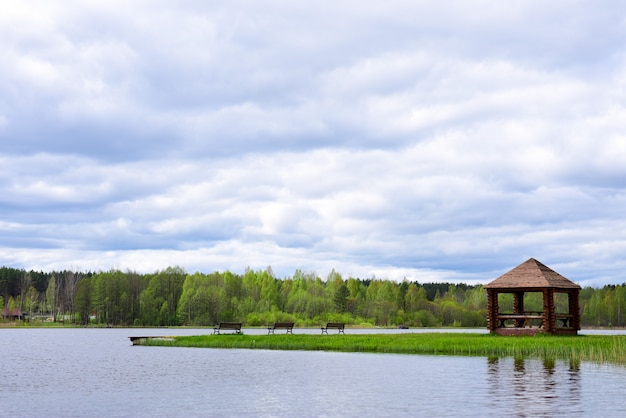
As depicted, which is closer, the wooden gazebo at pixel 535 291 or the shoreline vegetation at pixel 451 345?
the shoreline vegetation at pixel 451 345

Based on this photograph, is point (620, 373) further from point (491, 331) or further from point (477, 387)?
point (491, 331)

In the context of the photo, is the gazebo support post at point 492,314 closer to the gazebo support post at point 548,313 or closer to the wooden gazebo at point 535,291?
the wooden gazebo at point 535,291

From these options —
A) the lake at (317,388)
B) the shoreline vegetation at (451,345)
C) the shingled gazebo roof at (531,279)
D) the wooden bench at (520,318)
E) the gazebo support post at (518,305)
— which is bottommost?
the lake at (317,388)

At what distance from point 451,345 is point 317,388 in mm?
21148

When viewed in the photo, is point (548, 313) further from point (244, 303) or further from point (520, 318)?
point (244, 303)

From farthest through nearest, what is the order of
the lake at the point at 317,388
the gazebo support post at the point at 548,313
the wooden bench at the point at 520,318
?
the wooden bench at the point at 520,318 < the gazebo support post at the point at 548,313 < the lake at the point at 317,388

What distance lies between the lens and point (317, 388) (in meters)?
31.2

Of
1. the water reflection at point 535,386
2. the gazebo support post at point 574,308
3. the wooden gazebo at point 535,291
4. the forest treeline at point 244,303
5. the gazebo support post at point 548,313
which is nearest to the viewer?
the water reflection at point 535,386

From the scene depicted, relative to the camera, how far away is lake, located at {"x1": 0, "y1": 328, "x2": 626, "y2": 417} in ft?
81.2

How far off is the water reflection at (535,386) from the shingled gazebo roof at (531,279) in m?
17.9

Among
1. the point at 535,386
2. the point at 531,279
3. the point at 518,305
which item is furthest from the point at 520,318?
the point at 535,386

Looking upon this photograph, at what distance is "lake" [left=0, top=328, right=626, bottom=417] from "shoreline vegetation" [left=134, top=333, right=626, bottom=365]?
108 inches

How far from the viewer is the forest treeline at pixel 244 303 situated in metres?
155

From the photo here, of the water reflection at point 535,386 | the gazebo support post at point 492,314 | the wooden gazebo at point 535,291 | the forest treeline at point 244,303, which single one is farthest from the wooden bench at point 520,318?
the forest treeline at point 244,303
